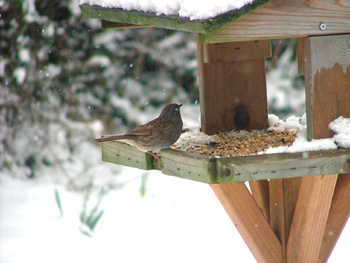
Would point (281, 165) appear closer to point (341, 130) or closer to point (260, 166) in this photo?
point (260, 166)

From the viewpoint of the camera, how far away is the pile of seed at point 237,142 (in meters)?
2.79

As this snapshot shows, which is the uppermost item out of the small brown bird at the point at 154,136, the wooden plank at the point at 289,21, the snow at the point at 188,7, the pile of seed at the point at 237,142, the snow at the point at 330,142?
the snow at the point at 188,7

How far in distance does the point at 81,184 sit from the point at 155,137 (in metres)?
3.44

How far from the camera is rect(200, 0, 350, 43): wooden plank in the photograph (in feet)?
7.74

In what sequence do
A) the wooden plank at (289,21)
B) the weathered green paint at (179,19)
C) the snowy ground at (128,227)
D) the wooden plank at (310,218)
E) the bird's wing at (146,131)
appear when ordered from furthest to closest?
the snowy ground at (128,227)
the bird's wing at (146,131)
the wooden plank at (310,218)
the wooden plank at (289,21)
the weathered green paint at (179,19)

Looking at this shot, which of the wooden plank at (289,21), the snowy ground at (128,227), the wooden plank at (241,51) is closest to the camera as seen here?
Result: the wooden plank at (289,21)

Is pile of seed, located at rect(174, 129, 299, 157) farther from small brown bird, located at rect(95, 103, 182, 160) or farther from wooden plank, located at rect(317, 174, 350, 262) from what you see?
wooden plank, located at rect(317, 174, 350, 262)

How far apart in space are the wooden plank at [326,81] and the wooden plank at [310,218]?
0.26m

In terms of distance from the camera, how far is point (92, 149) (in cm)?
646

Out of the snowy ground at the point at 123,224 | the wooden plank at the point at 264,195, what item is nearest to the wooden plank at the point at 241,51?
the wooden plank at the point at 264,195

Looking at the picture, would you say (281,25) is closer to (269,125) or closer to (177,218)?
(269,125)

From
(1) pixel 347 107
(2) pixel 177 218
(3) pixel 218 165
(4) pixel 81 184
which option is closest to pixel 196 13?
(3) pixel 218 165

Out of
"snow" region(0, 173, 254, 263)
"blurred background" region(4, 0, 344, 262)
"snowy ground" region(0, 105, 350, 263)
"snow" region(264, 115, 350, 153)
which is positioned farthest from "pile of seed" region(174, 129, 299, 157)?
"blurred background" region(4, 0, 344, 262)

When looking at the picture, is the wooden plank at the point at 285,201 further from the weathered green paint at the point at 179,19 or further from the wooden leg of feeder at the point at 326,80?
the weathered green paint at the point at 179,19
